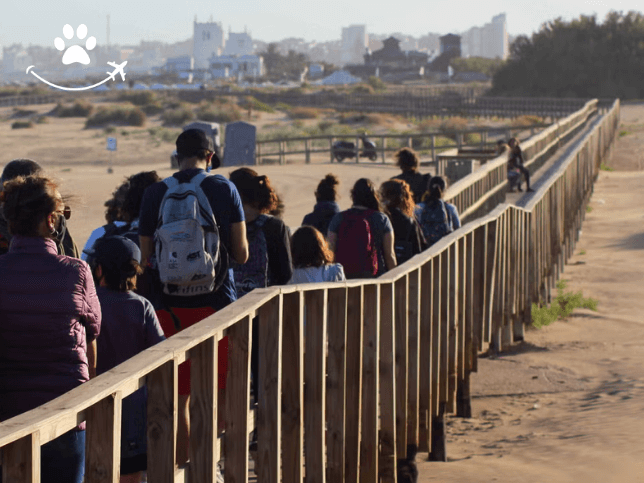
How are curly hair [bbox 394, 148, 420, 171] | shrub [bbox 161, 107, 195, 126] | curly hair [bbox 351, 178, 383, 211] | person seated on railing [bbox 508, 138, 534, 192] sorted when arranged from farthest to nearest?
shrub [bbox 161, 107, 195, 126] < person seated on railing [bbox 508, 138, 534, 192] < curly hair [bbox 394, 148, 420, 171] < curly hair [bbox 351, 178, 383, 211]

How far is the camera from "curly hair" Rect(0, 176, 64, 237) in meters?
3.40

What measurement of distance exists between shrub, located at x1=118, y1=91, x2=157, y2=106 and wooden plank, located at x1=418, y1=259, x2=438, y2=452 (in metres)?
83.9

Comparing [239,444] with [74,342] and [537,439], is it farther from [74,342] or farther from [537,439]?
[537,439]

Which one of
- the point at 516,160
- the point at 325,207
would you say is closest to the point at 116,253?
the point at 325,207

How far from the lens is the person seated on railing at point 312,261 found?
218 inches

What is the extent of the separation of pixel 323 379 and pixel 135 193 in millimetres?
1810

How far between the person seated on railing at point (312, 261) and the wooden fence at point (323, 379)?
1.38ft

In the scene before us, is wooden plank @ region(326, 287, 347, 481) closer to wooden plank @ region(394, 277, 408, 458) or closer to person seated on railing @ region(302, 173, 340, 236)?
wooden plank @ region(394, 277, 408, 458)

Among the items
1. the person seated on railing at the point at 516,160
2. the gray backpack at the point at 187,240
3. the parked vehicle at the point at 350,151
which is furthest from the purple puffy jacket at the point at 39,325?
the parked vehicle at the point at 350,151

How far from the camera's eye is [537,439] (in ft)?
22.5

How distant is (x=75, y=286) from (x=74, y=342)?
0.18 m

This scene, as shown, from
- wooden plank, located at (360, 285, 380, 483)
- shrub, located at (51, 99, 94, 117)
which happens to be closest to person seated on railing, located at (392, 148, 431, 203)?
wooden plank, located at (360, 285, 380, 483)

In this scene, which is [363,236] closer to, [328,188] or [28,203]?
[328,188]

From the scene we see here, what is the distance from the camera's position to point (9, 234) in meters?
4.32
